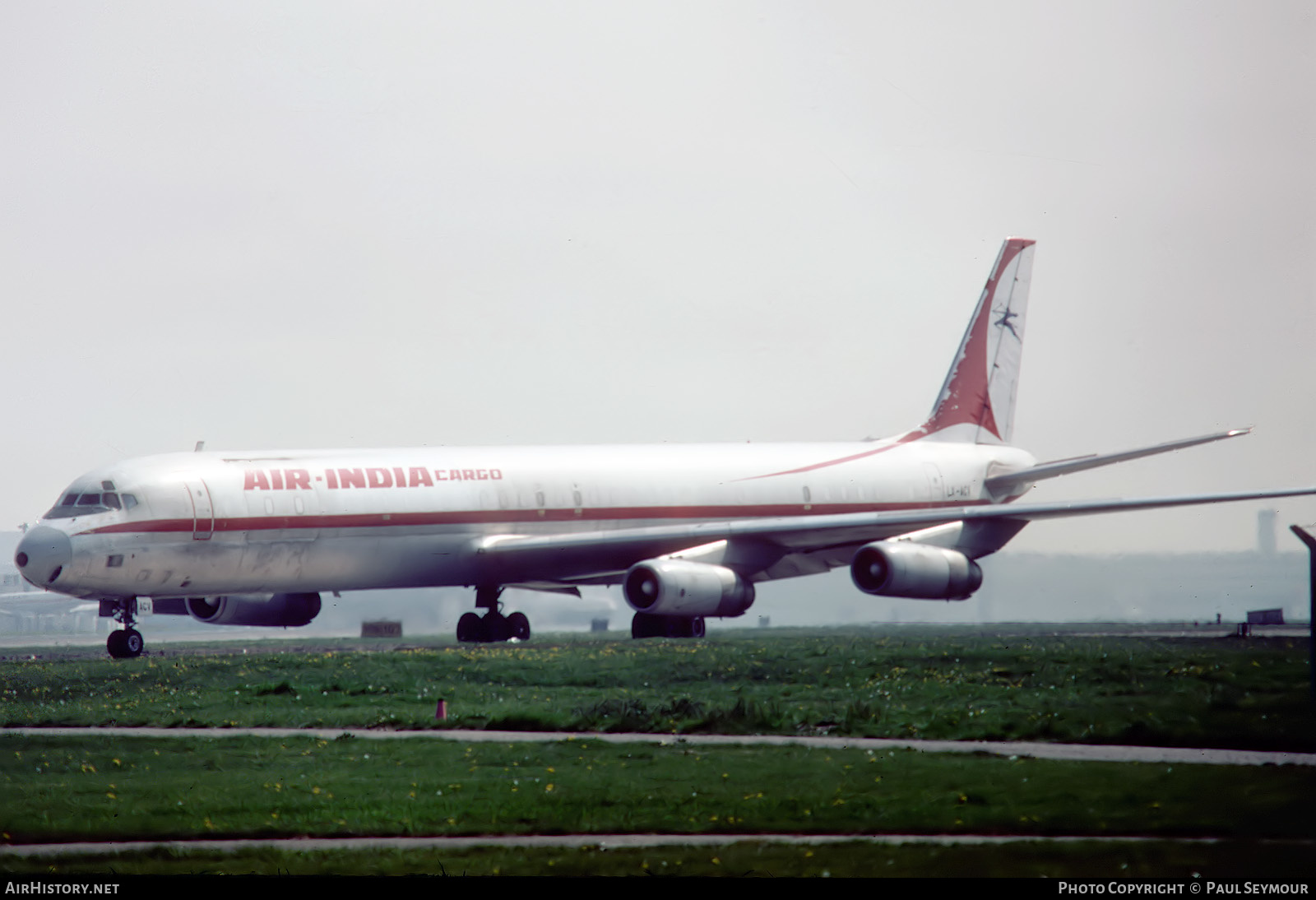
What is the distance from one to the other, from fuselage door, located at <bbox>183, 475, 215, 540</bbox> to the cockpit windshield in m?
1.13

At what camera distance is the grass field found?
13.5m

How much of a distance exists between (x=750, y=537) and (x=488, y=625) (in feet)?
24.9

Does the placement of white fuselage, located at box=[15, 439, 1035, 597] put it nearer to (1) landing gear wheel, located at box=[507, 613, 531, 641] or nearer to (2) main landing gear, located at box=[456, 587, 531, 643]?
(2) main landing gear, located at box=[456, 587, 531, 643]

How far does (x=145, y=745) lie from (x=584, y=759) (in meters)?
5.95

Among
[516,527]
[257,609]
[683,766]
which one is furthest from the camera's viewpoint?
[516,527]

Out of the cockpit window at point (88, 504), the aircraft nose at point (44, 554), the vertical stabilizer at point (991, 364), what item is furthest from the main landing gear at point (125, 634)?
the vertical stabilizer at point (991, 364)

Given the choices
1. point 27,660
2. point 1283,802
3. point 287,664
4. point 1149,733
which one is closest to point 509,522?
point 287,664

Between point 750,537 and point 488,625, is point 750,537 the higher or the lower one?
the higher one

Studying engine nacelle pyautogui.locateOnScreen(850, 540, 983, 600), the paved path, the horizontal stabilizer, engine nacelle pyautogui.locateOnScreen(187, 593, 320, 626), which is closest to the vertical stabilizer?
the horizontal stabilizer

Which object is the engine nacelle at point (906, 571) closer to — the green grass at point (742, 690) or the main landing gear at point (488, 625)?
the green grass at point (742, 690)

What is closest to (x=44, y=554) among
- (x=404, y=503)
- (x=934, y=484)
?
(x=404, y=503)

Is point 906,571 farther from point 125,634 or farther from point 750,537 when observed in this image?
point 125,634

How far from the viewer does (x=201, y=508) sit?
109 ft

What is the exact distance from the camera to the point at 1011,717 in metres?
21.3
